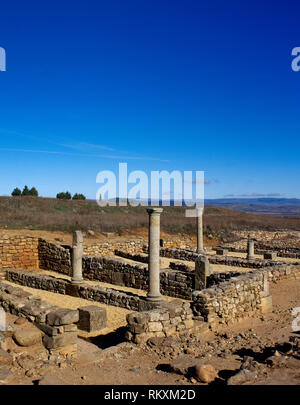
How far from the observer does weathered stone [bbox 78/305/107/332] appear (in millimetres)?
9008

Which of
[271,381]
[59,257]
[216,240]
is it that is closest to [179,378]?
[271,381]

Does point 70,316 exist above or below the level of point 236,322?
above

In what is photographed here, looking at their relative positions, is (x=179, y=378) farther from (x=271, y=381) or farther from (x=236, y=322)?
(x=236, y=322)

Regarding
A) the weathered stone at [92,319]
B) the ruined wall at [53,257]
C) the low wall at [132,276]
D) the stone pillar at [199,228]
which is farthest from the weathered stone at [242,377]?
the stone pillar at [199,228]

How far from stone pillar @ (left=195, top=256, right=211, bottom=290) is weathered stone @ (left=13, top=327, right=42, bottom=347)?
6.77m

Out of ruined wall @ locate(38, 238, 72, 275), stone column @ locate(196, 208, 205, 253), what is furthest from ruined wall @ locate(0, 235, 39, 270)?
stone column @ locate(196, 208, 205, 253)

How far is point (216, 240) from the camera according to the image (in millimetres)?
31875

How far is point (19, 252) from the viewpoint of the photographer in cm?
1839

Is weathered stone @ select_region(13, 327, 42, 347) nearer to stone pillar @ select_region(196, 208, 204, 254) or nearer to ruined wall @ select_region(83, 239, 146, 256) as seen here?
ruined wall @ select_region(83, 239, 146, 256)

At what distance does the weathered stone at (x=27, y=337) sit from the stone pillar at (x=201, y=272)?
6.77 meters

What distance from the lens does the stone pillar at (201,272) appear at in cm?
1205

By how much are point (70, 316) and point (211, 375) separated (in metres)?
2.52

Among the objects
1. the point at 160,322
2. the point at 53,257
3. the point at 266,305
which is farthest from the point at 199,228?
the point at 160,322

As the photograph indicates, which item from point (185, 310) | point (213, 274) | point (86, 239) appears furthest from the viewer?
point (86, 239)
